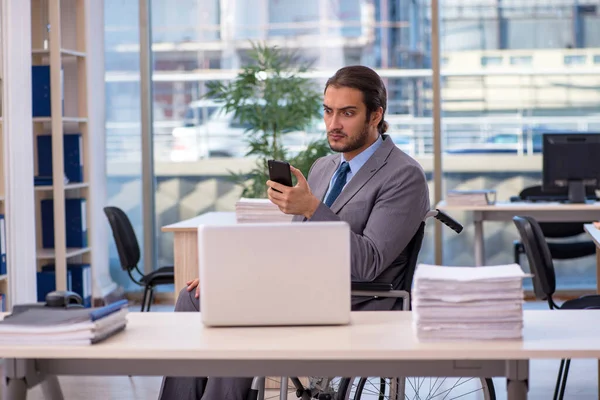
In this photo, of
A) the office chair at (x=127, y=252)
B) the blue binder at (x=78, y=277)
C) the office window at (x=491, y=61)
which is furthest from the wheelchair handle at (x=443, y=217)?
the office window at (x=491, y=61)

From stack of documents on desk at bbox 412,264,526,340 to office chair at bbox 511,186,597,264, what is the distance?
14.4 feet

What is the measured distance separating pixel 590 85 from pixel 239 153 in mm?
2902

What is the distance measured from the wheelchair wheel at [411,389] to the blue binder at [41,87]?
10.4 feet

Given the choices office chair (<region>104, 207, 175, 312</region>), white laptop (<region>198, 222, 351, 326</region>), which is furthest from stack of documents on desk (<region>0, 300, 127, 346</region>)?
office chair (<region>104, 207, 175, 312</region>)

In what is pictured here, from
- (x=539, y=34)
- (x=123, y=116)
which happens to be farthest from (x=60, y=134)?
(x=539, y=34)

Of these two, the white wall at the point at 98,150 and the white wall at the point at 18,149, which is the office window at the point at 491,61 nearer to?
the white wall at the point at 98,150

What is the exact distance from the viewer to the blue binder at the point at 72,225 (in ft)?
19.6

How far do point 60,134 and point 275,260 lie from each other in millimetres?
4111

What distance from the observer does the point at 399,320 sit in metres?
2.16

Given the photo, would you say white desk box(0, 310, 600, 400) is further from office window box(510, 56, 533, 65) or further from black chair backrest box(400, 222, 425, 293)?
office window box(510, 56, 533, 65)

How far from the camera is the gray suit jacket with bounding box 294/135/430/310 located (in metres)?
2.70

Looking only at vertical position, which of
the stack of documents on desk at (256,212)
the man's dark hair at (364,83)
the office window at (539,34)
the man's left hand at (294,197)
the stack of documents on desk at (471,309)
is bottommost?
the stack of documents on desk at (471,309)

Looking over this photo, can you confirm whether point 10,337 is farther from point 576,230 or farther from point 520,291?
point 576,230

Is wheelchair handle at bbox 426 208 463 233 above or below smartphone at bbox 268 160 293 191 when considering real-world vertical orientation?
below
